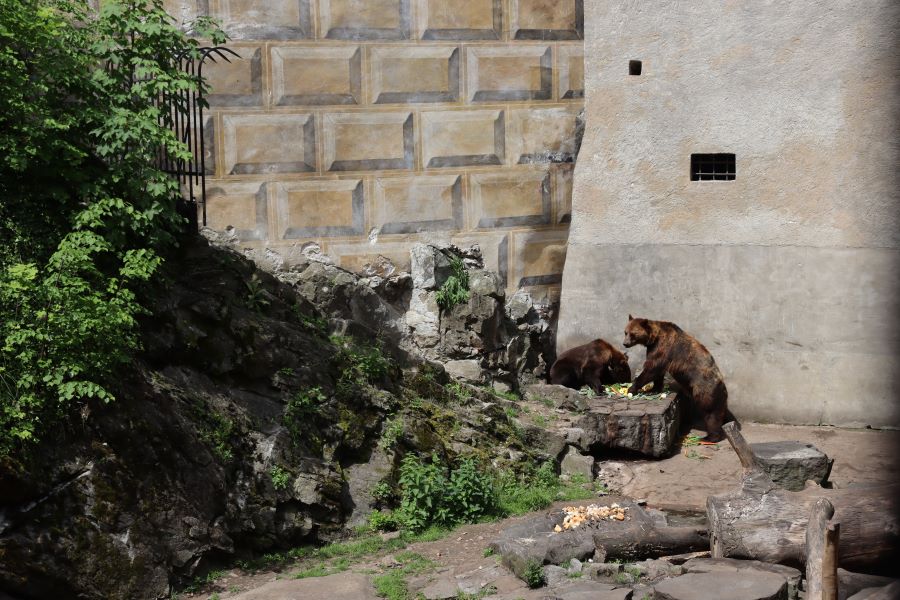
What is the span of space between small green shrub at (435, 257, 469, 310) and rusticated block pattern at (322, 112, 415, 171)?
1.49 m

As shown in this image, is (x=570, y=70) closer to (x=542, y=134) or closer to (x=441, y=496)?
(x=542, y=134)

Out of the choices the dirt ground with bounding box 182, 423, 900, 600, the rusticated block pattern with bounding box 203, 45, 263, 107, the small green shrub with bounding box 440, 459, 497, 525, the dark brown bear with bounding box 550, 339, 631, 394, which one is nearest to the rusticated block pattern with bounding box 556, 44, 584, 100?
the dark brown bear with bounding box 550, 339, 631, 394

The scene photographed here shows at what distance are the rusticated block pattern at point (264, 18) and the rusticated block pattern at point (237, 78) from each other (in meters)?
0.21

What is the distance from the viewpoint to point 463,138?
13688mm

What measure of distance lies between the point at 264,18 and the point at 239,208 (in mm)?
2368

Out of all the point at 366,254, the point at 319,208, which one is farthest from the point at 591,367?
the point at 319,208

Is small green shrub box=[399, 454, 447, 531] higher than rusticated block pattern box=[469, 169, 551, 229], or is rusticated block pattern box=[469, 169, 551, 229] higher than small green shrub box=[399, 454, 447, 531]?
rusticated block pattern box=[469, 169, 551, 229]

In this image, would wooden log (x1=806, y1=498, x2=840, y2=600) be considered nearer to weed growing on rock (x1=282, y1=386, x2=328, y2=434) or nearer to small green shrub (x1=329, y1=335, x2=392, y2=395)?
weed growing on rock (x1=282, y1=386, x2=328, y2=434)

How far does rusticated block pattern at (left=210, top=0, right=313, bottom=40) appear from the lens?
1263 centimetres

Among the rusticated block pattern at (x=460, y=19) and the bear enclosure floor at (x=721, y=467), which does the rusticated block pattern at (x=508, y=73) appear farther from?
the bear enclosure floor at (x=721, y=467)

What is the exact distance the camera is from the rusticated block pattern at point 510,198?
13.9 meters

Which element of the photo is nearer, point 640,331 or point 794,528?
point 794,528

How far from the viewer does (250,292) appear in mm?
11297

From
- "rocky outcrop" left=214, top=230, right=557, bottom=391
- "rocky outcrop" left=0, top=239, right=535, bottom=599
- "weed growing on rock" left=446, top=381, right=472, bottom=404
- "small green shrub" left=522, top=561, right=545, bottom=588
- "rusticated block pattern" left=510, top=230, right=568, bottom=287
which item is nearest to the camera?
"rocky outcrop" left=0, top=239, right=535, bottom=599
